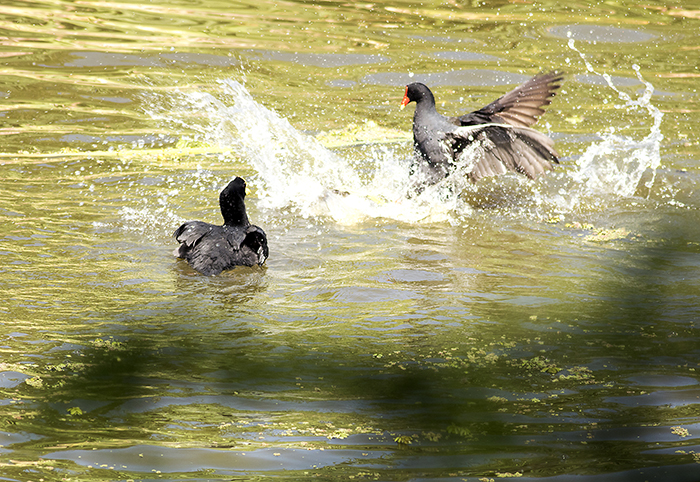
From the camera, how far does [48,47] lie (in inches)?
438

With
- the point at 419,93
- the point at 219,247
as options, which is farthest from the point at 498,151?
the point at 219,247

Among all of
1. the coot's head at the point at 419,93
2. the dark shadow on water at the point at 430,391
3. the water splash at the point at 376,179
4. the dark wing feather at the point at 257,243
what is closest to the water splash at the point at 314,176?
the water splash at the point at 376,179

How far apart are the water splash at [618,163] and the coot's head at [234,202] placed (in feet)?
11.5

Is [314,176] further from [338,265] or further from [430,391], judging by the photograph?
[430,391]

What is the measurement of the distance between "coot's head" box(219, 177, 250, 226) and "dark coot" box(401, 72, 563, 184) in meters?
2.14

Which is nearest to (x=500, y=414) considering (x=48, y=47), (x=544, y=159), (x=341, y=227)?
(x=341, y=227)

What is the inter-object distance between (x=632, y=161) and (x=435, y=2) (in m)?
6.41

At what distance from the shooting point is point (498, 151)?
273 inches

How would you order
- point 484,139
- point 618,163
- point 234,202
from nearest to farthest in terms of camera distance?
point 234,202
point 484,139
point 618,163

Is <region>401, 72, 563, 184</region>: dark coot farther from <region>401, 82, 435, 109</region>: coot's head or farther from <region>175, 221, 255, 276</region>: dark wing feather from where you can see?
<region>175, 221, 255, 276</region>: dark wing feather

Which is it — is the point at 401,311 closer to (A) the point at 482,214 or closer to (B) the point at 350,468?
(B) the point at 350,468

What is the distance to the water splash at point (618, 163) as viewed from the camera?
7.45m

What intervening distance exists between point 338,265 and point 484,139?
2.25m

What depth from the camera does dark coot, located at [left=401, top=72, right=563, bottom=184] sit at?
267 inches
